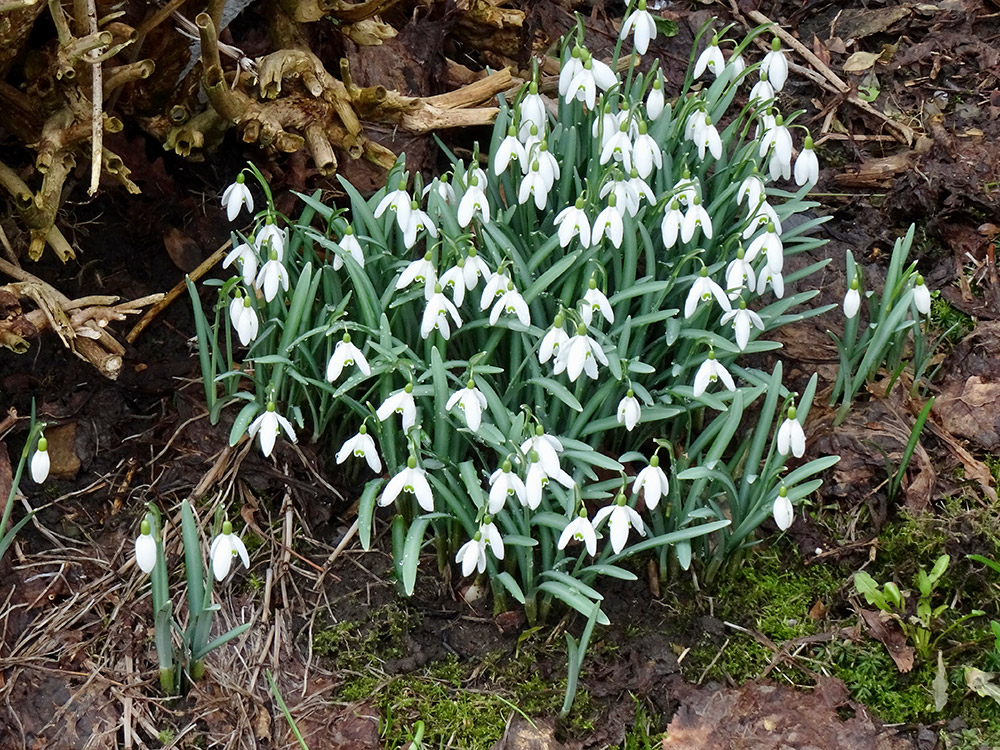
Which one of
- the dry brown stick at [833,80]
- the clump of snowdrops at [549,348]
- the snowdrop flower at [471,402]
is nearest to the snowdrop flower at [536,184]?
the clump of snowdrops at [549,348]

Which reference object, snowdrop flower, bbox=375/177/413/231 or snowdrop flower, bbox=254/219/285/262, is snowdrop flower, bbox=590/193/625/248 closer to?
snowdrop flower, bbox=375/177/413/231

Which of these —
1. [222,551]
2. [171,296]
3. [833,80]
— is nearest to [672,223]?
[222,551]

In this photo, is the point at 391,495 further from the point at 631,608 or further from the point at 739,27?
the point at 739,27

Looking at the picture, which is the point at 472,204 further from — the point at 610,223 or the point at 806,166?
the point at 806,166

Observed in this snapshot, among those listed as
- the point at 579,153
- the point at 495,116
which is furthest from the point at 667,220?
the point at 495,116

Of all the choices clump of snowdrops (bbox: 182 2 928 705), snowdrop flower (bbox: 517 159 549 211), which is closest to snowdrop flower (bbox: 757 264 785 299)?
clump of snowdrops (bbox: 182 2 928 705)
